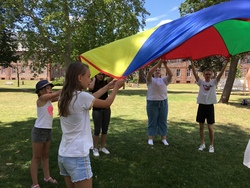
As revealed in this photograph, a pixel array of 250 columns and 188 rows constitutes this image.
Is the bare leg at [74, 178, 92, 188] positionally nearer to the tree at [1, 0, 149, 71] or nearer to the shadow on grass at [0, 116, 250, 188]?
the shadow on grass at [0, 116, 250, 188]

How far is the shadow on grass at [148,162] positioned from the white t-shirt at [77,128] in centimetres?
175

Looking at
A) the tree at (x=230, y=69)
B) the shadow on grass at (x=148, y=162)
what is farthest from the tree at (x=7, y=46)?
the shadow on grass at (x=148, y=162)

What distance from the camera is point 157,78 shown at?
19.6ft

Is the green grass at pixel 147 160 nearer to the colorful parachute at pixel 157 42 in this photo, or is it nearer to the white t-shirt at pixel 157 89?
the white t-shirt at pixel 157 89

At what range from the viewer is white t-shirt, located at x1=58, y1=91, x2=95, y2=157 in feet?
7.94

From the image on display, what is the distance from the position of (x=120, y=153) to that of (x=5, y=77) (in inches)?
2458

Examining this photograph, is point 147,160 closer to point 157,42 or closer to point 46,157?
point 46,157

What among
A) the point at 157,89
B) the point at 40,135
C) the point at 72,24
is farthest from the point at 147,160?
the point at 72,24

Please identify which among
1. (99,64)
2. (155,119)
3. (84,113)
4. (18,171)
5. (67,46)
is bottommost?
(18,171)

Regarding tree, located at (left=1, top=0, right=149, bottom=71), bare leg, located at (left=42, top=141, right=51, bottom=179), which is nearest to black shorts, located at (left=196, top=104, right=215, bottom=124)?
bare leg, located at (left=42, top=141, right=51, bottom=179)

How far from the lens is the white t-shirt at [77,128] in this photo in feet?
7.94

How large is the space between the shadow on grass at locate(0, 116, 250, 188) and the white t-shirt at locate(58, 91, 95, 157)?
5.76ft

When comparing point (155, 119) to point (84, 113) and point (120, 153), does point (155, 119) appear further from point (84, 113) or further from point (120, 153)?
point (84, 113)

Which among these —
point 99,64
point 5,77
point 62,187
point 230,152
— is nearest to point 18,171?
point 62,187
